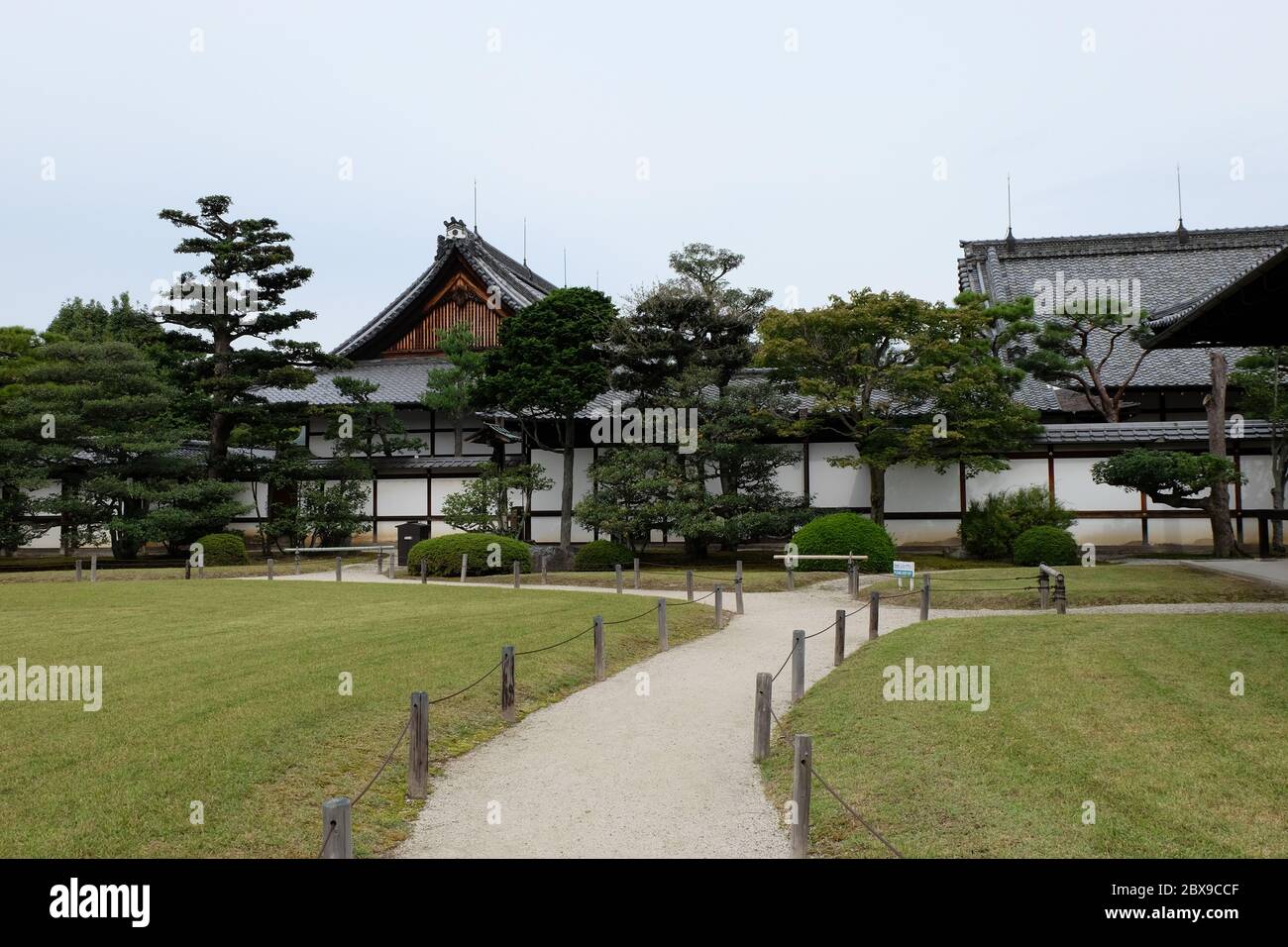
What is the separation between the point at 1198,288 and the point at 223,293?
3503cm

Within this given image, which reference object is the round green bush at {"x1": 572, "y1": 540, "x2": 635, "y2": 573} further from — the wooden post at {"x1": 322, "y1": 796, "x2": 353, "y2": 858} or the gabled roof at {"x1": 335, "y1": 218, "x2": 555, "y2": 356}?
the wooden post at {"x1": 322, "y1": 796, "x2": 353, "y2": 858}

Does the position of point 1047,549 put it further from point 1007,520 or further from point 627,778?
point 627,778

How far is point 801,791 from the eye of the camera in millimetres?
6586

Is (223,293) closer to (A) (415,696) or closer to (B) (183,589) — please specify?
(B) (183,589)

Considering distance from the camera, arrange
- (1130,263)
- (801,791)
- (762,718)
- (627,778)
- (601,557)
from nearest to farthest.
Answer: (801,791) → (627,778) → (762,718) → (601,557) → (1130,263)

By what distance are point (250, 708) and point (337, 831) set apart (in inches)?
213

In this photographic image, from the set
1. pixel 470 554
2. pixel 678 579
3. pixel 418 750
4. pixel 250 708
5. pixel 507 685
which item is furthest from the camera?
pixel 470 554

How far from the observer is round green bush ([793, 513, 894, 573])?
24.9m

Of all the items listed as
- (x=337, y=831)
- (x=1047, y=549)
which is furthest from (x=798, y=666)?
(x=1047, y=549)

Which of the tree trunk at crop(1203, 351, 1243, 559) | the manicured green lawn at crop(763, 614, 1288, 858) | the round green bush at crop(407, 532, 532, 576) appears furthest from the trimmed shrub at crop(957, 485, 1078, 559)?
the manicured green lawn at crop(763, 614, 1288, 858)

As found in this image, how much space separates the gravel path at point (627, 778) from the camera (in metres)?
7.12

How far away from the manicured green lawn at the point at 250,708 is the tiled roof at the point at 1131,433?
46.5ft
